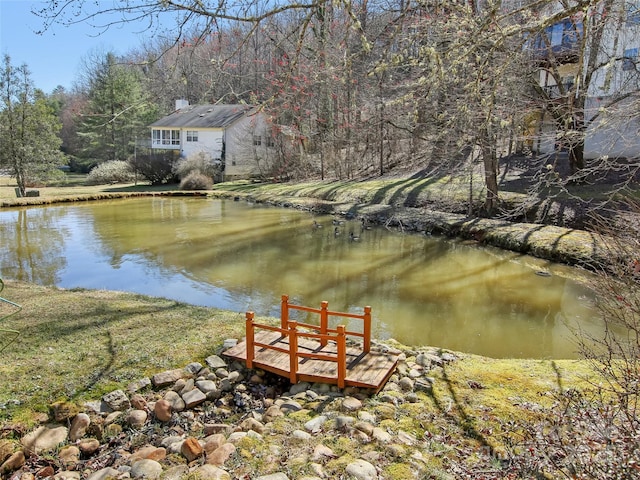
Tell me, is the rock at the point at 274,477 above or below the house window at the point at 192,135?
below

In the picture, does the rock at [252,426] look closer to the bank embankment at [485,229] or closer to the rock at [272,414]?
the rock at [272,414]

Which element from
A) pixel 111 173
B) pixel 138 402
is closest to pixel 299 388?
pixel 138 402

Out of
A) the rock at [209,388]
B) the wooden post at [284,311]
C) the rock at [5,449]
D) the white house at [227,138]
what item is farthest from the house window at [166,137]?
the rock at [5,449]

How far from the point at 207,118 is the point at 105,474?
112ft

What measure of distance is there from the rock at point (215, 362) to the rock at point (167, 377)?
0.94ft

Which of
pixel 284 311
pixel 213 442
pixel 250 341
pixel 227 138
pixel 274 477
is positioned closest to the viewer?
pixel 274 477

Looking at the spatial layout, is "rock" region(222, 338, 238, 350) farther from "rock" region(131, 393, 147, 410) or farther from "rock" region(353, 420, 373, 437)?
"rock" region(353, 420, 373, 437)

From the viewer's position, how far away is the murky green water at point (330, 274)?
790 centimetres

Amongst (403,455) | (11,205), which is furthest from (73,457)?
(11,205)

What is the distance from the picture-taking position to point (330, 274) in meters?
11.1

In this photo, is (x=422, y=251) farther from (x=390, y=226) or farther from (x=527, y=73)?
(x=527, y=73)

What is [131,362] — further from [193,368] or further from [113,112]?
[113,112]

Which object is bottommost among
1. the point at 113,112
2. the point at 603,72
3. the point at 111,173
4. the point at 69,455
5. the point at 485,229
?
the point at 69,455

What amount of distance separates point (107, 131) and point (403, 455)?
41.7 metres
